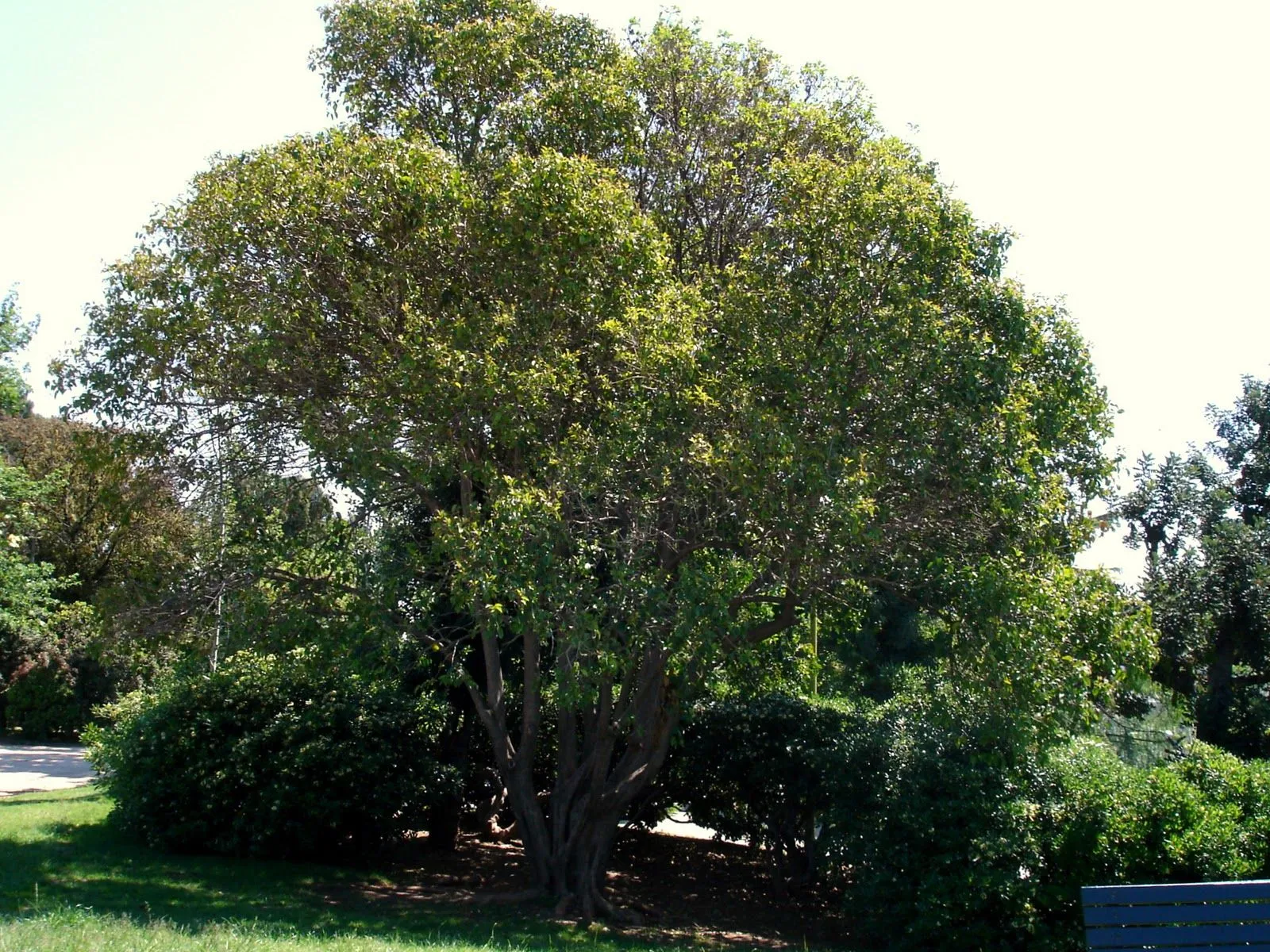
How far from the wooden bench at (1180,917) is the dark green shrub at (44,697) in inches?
1074

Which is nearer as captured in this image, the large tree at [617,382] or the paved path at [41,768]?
the large tree at [617,382]

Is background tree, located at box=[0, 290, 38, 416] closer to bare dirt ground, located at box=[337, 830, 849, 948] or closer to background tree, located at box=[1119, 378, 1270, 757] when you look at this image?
bare dirt ground, located at box=[337, 830, 849, 948]

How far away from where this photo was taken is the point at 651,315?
856 cm

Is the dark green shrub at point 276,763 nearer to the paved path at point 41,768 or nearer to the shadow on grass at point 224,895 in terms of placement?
the shadow on grass at point 224,895

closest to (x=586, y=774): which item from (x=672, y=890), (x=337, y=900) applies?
(x=672, y=890)

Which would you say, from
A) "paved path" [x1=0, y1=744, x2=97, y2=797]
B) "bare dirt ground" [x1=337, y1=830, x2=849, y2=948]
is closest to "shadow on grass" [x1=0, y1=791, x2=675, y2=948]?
"bare dirt ground" [x1=337, y1=830, x2=849, y2=948]

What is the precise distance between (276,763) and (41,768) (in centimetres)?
1211

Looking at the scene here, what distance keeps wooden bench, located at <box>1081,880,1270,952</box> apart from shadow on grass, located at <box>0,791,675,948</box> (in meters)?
4.69

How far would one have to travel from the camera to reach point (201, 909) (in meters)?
8.78

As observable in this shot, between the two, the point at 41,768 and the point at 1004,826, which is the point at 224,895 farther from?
the point at 41,768

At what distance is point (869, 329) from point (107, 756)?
31.0 feet

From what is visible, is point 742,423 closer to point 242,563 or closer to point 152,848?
point 242,563

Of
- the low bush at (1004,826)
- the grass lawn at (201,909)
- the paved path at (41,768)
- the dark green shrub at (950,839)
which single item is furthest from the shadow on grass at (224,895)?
A: the paved path at (41,768)

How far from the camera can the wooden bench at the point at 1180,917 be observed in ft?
15.8
